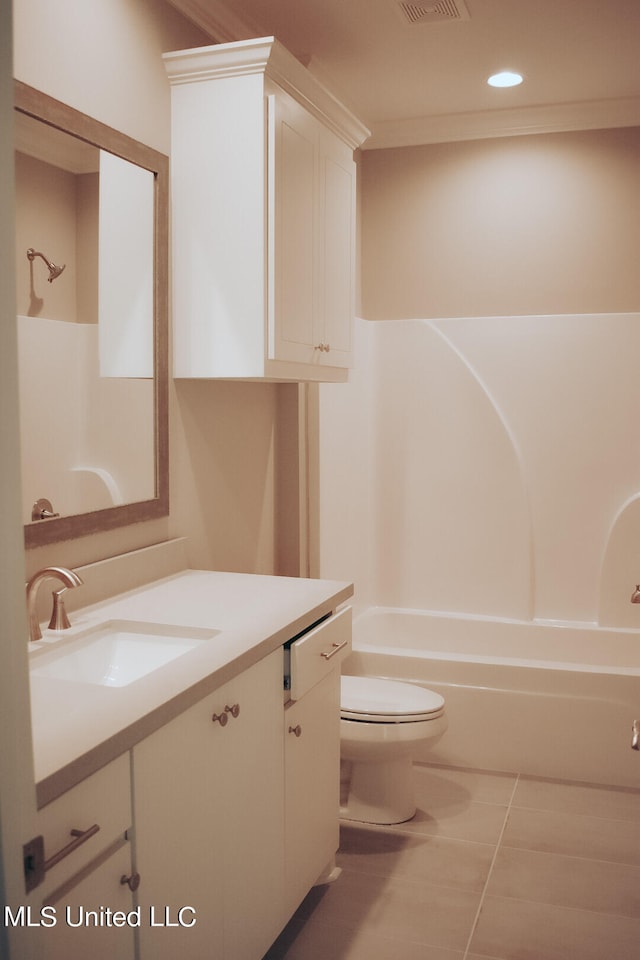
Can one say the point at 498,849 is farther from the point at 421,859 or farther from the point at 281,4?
the point at 281,4

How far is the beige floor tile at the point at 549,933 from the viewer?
7.40 feet

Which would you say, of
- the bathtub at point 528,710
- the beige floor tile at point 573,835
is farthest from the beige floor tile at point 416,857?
the bathtub at point 528,710

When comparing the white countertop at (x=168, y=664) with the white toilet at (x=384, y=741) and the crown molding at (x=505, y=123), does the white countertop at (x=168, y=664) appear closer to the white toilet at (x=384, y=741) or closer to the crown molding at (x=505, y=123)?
the white toilet at (x=384, y=741)

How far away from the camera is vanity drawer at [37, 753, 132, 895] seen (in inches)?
51.3

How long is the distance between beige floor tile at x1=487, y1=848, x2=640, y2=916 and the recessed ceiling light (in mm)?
2788

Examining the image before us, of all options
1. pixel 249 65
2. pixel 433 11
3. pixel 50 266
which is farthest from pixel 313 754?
pixel 433 11

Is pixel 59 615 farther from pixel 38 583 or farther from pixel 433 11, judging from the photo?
pixel 433 11

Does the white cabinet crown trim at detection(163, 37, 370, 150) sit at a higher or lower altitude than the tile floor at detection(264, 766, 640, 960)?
higher

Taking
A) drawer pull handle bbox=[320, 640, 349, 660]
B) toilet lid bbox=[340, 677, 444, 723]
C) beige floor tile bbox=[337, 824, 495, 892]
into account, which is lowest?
beige floor tile bbox=[337, 824, 495, 892]

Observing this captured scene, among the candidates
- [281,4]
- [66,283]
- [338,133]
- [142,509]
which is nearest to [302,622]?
[142,509]

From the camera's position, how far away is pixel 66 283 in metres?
2.16

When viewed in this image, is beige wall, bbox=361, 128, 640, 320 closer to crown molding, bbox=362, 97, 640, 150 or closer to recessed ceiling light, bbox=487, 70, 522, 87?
crown molding, bbox=362, 97, 640, 150

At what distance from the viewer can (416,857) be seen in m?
2.74

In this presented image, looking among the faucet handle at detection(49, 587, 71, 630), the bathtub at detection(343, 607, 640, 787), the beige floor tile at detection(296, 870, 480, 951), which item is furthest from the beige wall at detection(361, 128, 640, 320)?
the faucet handle at detection(49, 587, 71, 630)
